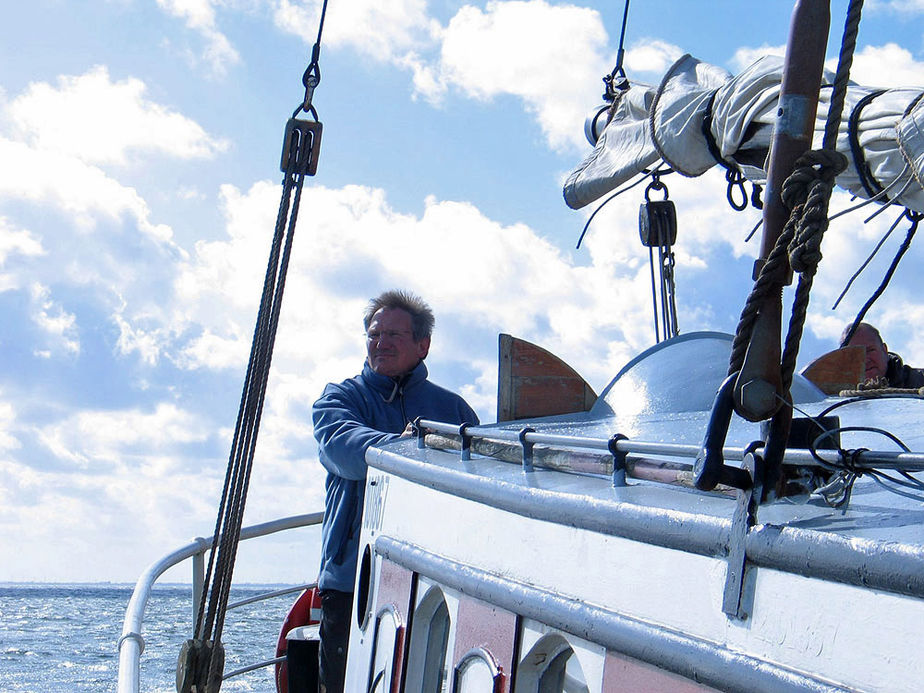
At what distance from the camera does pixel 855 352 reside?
4.71 meters

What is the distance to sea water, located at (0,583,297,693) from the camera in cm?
1391

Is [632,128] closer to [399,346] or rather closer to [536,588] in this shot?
[399,346]

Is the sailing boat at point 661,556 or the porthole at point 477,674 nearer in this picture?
the sailing boat at point 661,556

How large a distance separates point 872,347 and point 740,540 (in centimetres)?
346

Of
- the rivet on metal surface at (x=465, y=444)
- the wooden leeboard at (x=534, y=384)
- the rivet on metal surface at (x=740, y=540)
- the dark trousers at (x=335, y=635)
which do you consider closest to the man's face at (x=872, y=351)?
the wooden leeboard at (x=534, y=384)

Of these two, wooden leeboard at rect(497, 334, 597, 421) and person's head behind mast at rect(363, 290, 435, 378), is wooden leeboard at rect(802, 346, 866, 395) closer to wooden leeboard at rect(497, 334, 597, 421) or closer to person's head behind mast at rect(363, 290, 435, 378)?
wooden leeboard at rect(497, 334, 597, 421)

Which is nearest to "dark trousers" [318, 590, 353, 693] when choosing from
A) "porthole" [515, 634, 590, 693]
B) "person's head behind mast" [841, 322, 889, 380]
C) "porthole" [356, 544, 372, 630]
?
"porthole" [356, 544, 372, 630]

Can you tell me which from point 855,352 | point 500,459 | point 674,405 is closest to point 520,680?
point 500,459

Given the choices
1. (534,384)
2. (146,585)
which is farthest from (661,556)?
(146,585)

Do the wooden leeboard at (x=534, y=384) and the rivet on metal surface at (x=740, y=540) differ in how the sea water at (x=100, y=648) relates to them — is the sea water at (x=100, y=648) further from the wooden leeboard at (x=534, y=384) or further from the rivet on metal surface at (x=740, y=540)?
the rivet on metal surface at (x=740, y=540)

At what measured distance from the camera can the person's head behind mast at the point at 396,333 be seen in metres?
4.61

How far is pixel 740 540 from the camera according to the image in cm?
183

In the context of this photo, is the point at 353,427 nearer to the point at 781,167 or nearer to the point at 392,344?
the point at 392,344

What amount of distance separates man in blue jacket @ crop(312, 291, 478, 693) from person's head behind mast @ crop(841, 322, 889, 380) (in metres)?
1.76
